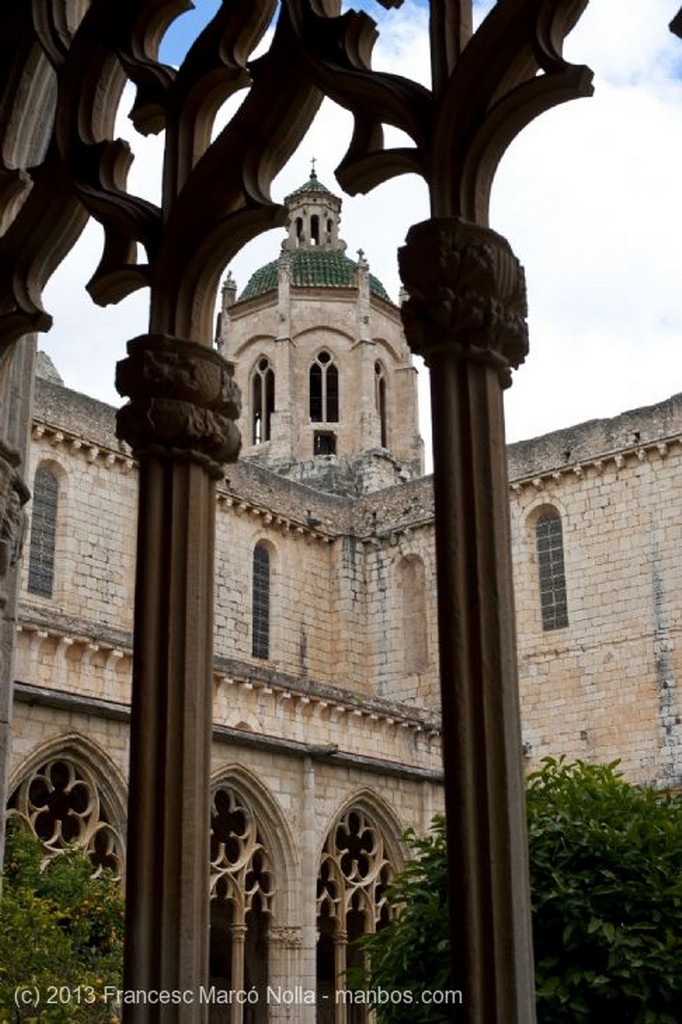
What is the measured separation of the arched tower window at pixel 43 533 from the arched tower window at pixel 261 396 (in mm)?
12655

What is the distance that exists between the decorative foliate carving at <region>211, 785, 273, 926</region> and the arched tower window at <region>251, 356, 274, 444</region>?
18.6 metres

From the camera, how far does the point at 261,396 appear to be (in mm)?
31594

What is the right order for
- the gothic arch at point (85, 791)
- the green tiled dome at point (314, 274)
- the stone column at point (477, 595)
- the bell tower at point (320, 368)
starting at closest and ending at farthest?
the stone column at point (477, 595)
the gothic arch at point (85, 791)
the bell tower at point (320, 368)
the green tiled dome at point (314, 274)

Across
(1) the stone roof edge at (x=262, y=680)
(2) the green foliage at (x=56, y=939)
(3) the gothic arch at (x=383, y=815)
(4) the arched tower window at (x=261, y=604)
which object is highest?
(4) the arched tower window at (x=261, y=604)

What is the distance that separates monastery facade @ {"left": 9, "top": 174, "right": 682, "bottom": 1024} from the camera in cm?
1291

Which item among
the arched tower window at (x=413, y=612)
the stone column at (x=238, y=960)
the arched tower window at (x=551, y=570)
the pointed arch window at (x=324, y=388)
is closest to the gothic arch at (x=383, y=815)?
the stone column at (x=238, y=960)

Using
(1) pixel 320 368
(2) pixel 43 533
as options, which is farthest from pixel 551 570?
(1) pixel 320 368

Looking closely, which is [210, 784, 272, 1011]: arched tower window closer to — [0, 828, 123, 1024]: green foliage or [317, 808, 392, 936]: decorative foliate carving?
[317, 808, 392, 936]: decorative foliate carving

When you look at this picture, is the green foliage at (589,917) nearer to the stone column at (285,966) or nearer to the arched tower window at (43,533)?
the stone column at (285,966)

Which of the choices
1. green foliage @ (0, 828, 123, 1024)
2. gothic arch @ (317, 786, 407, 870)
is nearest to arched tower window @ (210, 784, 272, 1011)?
gothic arch @ (317, 786, 407, 870)

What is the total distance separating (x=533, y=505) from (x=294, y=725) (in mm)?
5886

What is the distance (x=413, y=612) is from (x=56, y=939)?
1717cm

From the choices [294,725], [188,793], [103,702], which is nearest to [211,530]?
[188,793]

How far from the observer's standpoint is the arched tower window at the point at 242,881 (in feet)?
41.4
